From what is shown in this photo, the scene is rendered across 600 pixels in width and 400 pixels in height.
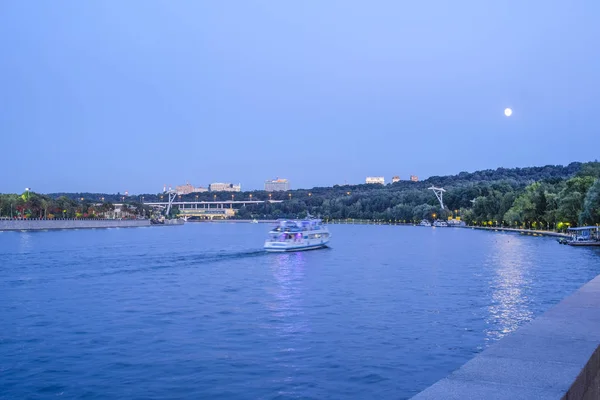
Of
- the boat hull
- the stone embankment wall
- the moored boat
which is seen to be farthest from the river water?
the stone embankment wall

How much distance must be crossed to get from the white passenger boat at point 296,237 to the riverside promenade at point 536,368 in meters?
69.0

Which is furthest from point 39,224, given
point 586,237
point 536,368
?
point 536,368

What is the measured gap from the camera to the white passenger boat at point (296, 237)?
7888 cm

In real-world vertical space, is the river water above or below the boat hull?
below

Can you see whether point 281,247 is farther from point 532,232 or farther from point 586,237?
point 532,232

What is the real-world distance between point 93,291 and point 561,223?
10058 centimetres

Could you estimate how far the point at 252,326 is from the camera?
2709 centimetres

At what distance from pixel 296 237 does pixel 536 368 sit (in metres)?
74.9

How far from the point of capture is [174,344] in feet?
76.4

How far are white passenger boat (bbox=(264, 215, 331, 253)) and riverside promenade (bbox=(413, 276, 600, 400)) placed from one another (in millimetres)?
68972

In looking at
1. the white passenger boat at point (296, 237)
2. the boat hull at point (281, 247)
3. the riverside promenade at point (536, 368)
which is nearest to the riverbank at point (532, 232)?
the white passenger boat at point (296, 237)

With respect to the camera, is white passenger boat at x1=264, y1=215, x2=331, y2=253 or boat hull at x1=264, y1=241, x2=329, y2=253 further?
white passenger boat at x1=264, y1=215, x2=331, y2=253

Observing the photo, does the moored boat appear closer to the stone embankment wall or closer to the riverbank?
the riverbank

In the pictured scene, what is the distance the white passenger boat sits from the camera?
259ft
